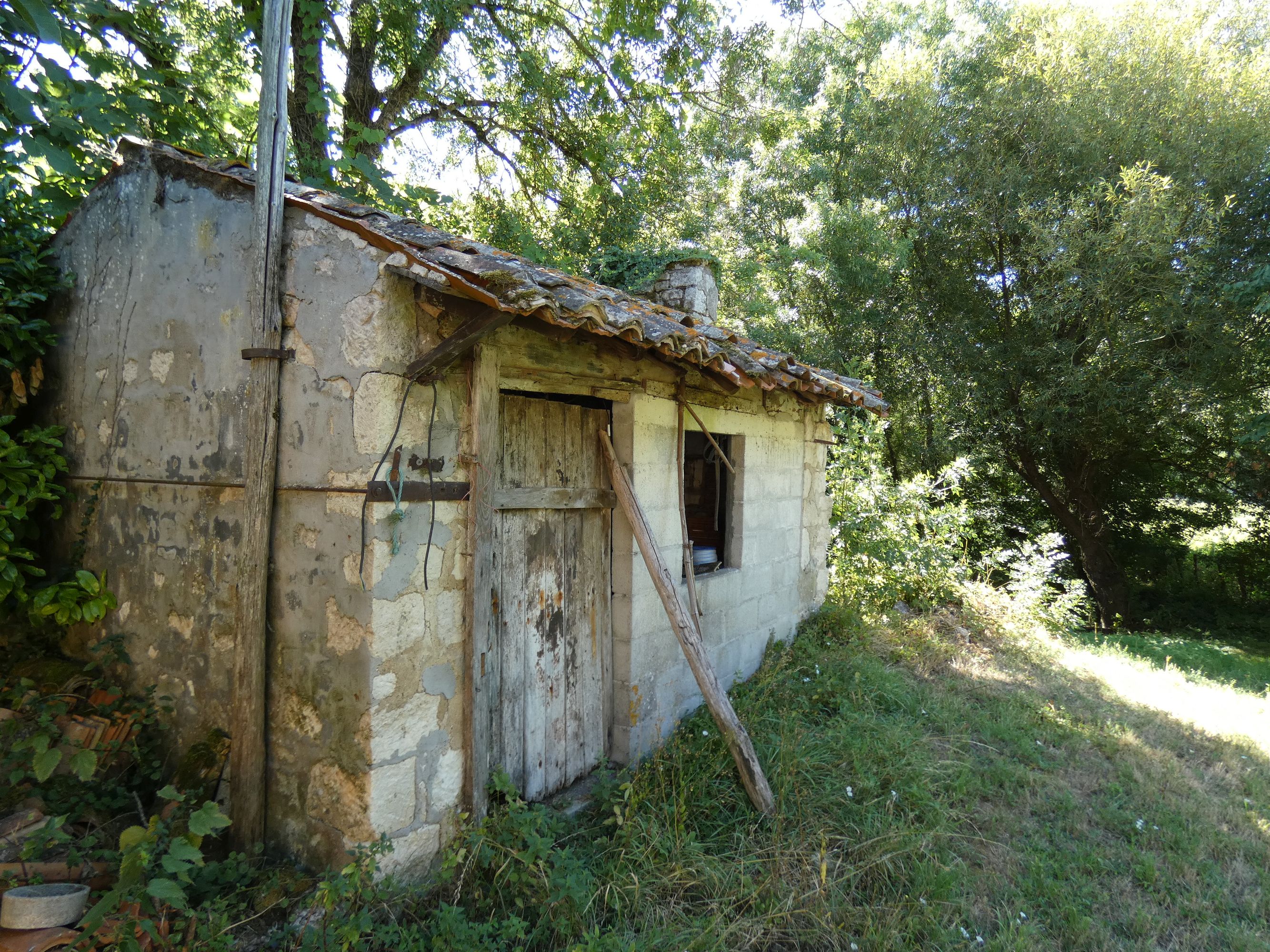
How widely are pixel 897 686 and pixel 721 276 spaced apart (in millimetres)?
8669

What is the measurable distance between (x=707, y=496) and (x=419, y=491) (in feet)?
12.5

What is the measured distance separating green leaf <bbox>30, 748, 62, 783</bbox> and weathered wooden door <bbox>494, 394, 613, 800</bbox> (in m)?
1.81

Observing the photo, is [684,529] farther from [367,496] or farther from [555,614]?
[367,496]

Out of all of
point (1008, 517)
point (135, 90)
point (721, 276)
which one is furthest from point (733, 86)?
point (1008, 517)

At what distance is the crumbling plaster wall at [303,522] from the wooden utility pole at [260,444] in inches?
3.1

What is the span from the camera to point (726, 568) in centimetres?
561

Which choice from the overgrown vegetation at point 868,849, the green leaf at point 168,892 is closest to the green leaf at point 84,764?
the green leaf at point 168,892

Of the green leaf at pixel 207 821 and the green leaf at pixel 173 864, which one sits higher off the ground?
the green leaf at pixel 207 821

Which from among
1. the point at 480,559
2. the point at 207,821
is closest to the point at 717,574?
the point at 480,559

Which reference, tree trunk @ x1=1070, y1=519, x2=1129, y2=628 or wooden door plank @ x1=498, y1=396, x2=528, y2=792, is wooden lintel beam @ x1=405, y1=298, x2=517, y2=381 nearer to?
wooden door plank @ x1=498, y1=396, x2=528, y2=792

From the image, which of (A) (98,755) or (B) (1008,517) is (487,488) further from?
(B) (1008,517)

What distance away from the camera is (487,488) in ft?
10.5

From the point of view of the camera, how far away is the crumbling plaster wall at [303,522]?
2852mm

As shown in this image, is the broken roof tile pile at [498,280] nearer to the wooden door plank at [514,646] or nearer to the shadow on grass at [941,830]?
the wooden door plank at [514,646]
